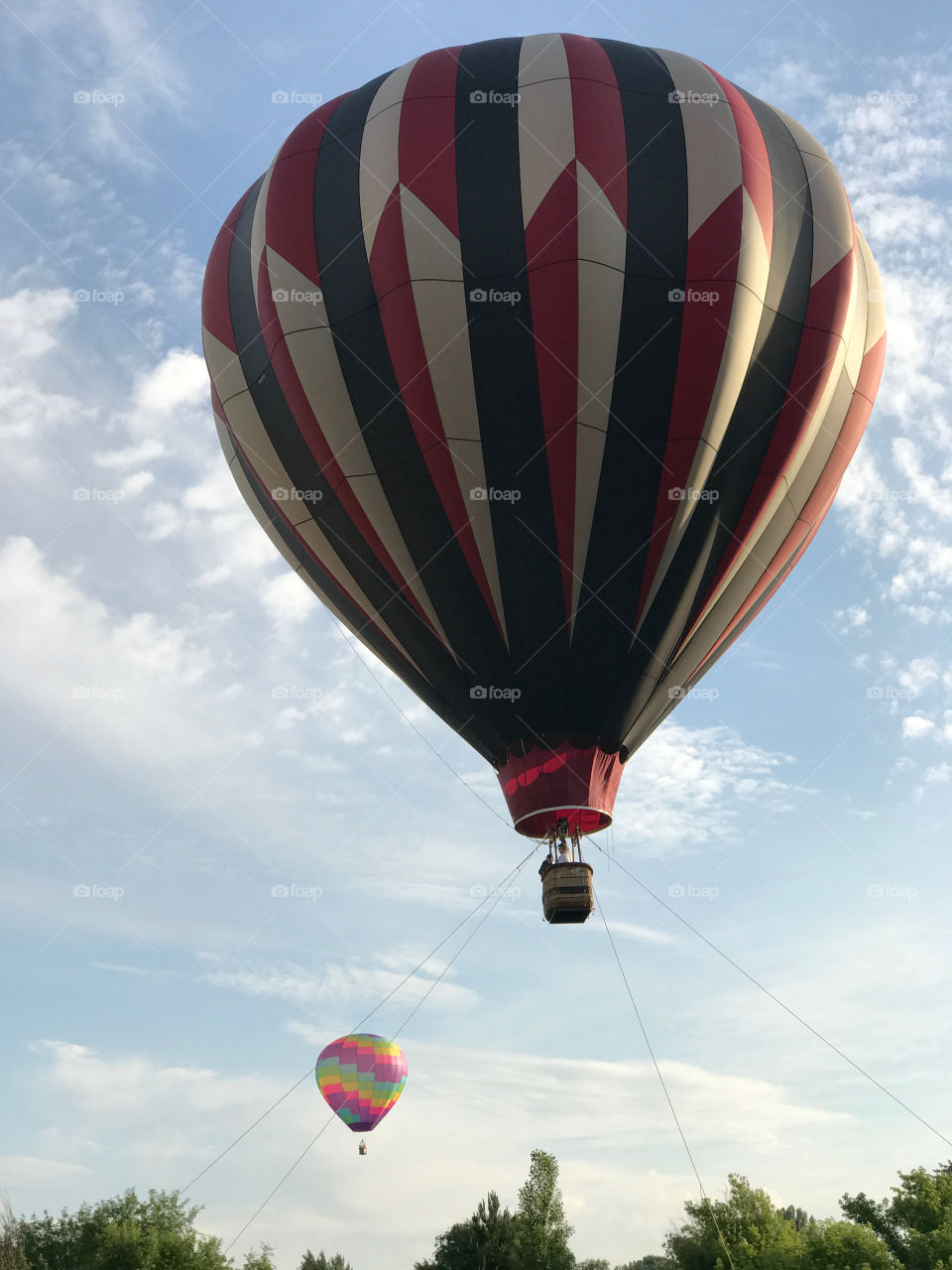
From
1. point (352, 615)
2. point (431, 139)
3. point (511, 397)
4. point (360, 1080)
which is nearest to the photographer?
point (511, 397)

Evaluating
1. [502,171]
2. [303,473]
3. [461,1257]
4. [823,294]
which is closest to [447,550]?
[303,473]

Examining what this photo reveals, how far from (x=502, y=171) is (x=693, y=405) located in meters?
3.37

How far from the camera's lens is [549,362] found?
40.5 feet

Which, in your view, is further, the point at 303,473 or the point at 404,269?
the point at 303,473

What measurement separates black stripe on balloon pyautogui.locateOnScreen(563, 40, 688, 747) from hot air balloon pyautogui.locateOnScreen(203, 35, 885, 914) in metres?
0.03

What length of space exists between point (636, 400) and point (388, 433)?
2860mm

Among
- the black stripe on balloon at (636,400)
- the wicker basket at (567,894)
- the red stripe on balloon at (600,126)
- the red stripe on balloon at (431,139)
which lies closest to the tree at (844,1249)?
the wicker basket at (567,894)

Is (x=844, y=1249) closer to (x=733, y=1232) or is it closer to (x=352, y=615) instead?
(x=733, y=1232)

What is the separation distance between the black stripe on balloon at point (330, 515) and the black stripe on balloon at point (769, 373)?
10.4 feet

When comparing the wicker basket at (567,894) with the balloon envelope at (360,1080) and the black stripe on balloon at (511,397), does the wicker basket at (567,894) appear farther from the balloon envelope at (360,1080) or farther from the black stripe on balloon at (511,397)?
the balloon envelope at (360,1080)

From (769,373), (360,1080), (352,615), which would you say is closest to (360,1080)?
(360,1080)

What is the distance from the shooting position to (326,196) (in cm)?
1316

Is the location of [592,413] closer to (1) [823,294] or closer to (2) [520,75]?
(1) [823,294]

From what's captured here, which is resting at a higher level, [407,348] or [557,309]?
[407,348]
